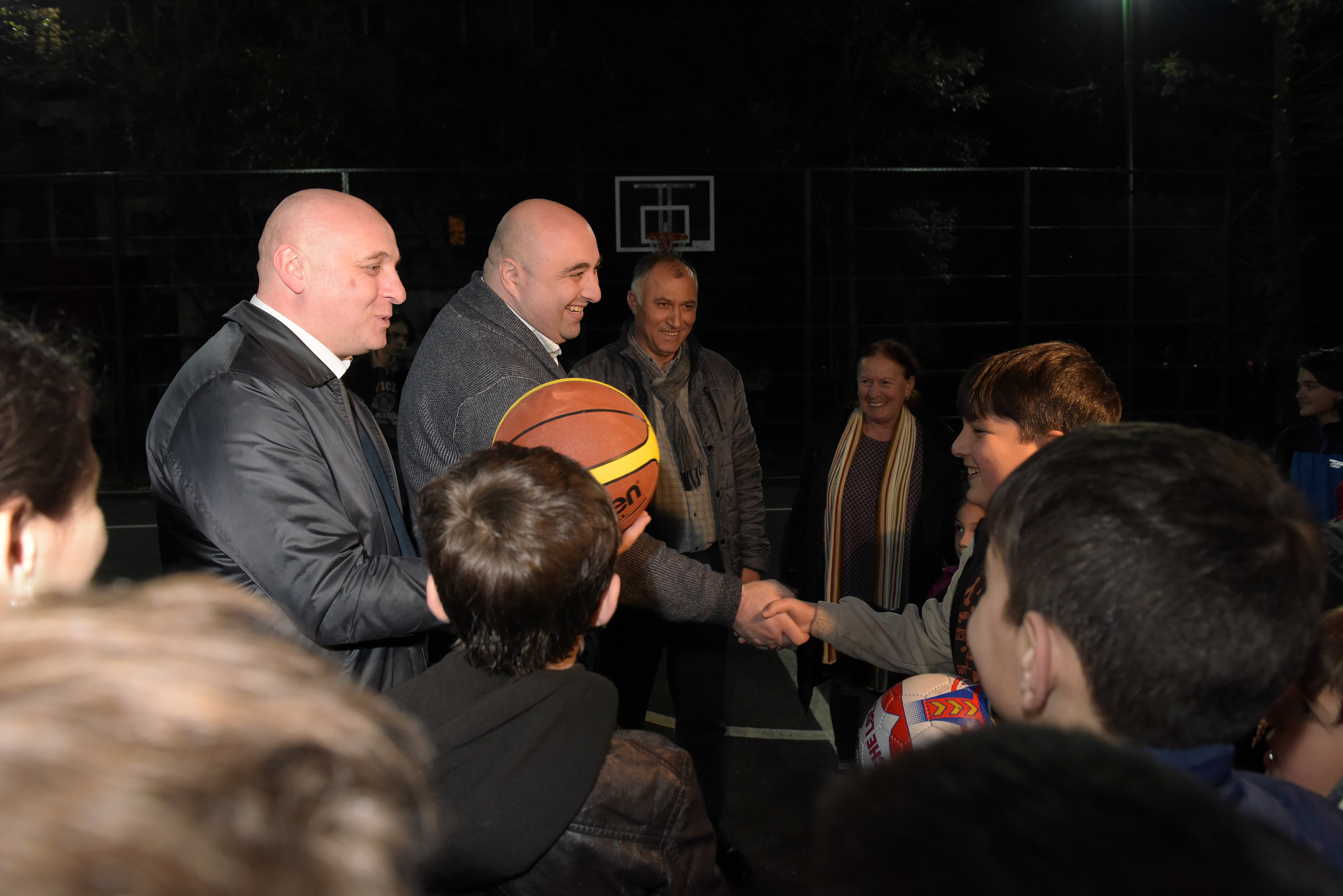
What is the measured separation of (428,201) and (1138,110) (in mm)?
12571

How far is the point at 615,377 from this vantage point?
12.7ft

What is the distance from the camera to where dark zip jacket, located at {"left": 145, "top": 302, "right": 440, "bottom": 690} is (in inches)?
83.2

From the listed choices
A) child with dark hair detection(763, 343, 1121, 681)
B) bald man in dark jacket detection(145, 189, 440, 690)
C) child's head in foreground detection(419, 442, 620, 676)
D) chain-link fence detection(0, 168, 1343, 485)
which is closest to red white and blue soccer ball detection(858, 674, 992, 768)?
child with dark hair detection(763, 343, 1121, 681)

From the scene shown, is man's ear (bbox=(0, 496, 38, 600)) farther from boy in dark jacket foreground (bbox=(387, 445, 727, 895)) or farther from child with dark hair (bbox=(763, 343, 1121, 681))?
child with dark hair (bbox=(763, 343, 1121, 681))

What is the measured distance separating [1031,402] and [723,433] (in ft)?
6.12

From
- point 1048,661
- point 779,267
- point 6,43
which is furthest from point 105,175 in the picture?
point 1048,661

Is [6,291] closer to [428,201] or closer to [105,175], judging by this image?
[105,175]

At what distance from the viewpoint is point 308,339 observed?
2473 mm

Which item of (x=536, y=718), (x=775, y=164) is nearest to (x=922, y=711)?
(x=536, y=718)

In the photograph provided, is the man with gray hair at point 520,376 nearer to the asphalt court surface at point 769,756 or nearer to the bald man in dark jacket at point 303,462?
the bald man in dark jacket at point 303,462

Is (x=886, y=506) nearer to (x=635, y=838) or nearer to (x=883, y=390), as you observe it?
A: (x=883, y=390)

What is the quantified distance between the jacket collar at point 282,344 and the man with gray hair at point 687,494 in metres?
1.51

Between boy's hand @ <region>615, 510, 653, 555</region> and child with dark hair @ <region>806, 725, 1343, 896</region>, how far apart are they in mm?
1618

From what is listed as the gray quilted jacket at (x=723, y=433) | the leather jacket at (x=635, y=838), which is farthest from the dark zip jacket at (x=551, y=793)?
the gray quilted jacket at (x=723, y=433)
